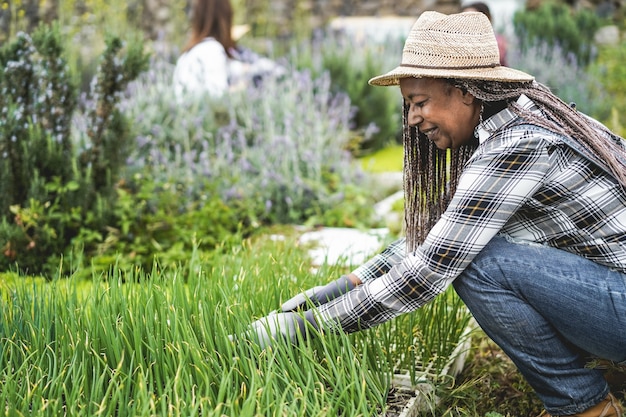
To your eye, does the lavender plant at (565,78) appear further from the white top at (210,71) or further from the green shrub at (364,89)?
the white top at (210,71)

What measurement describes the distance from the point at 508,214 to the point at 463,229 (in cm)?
12

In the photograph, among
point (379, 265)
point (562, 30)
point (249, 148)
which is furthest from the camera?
point (562, 30)

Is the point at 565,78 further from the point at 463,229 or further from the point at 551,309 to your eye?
the point at 463,229

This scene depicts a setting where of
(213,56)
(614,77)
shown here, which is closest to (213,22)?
(213,56)

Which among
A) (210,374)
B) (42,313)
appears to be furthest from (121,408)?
(42,313)

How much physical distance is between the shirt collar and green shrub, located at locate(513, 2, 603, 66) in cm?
816

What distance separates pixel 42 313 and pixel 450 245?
115 cm

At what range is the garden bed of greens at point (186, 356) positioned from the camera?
174 cm

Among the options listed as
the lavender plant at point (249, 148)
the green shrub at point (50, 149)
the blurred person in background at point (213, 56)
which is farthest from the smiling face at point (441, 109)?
the blurred person in background at point (213, 56)

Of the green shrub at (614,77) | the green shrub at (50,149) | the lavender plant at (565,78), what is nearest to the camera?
the green shrub at (50,149)

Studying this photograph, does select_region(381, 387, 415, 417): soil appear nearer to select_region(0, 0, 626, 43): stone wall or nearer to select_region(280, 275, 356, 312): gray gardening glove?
select_region(280, 275, 356, 312): gray gardening glove

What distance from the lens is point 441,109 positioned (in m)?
2.03

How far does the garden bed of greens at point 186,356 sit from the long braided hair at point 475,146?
1.16 ft

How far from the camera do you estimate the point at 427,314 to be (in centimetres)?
249
